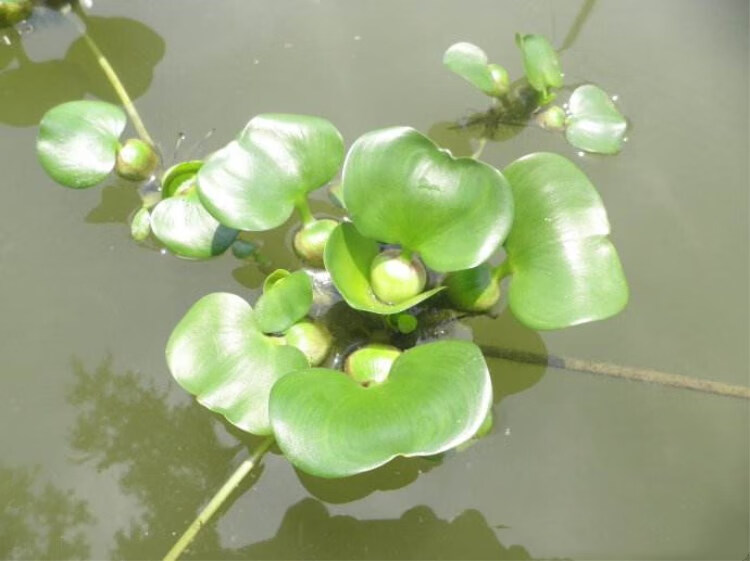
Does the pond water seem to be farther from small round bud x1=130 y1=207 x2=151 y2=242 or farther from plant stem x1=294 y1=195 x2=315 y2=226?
plant stem x1=294 y1=195 x2=315 y2=226

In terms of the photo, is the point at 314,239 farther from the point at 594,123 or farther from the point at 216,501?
the point at 594,123

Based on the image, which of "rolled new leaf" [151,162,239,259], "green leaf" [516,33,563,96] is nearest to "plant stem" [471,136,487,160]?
"green leaf" [516,33,563,96]

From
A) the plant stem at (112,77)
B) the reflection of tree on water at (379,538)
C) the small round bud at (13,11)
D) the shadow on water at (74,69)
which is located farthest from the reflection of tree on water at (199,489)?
the small round bud at (13,11)

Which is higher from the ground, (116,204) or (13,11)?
(13,11)

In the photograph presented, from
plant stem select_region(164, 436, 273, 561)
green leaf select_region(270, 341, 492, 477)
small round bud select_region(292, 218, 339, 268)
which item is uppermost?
small round bud select_region(292, 218, 339, 268)

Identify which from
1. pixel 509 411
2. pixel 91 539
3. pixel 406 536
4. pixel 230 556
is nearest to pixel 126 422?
pixel 91 539

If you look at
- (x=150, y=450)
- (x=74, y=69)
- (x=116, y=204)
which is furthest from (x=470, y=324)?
(x=74, y=69)

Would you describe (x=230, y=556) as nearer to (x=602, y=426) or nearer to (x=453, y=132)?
(x=602, y=426)
